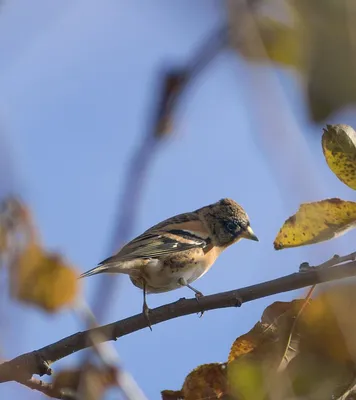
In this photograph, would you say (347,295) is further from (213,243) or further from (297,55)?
Result: (213,243)

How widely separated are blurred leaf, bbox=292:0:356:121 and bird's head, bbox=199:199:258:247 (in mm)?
5517

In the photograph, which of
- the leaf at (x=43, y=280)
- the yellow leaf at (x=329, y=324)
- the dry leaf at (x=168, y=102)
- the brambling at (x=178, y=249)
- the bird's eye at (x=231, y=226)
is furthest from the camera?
the bird's eye at (x=231, y=226)

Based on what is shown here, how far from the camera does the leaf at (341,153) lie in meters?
2.90

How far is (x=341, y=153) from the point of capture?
290cm

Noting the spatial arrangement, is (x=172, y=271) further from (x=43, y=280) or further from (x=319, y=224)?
(x=43, y=280)

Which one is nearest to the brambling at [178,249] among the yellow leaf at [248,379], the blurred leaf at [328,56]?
the yellow leaf at [248,379]

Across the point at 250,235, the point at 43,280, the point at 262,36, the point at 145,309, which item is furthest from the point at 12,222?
the point at 250,235

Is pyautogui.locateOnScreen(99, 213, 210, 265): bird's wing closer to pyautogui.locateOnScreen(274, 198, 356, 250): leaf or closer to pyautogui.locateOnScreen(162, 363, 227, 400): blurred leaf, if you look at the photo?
pyautogui.locateOnScreen(162, 363, 227, 400): blurred leaf

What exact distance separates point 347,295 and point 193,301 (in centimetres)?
126

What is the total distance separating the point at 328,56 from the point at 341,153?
68.1 inches

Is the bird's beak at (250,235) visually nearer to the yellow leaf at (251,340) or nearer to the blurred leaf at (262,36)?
the yellow leaf at (251,340)

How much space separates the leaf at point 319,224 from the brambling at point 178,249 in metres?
1.86

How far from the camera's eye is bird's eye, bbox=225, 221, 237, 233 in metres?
7.09

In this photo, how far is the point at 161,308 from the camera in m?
3.56
